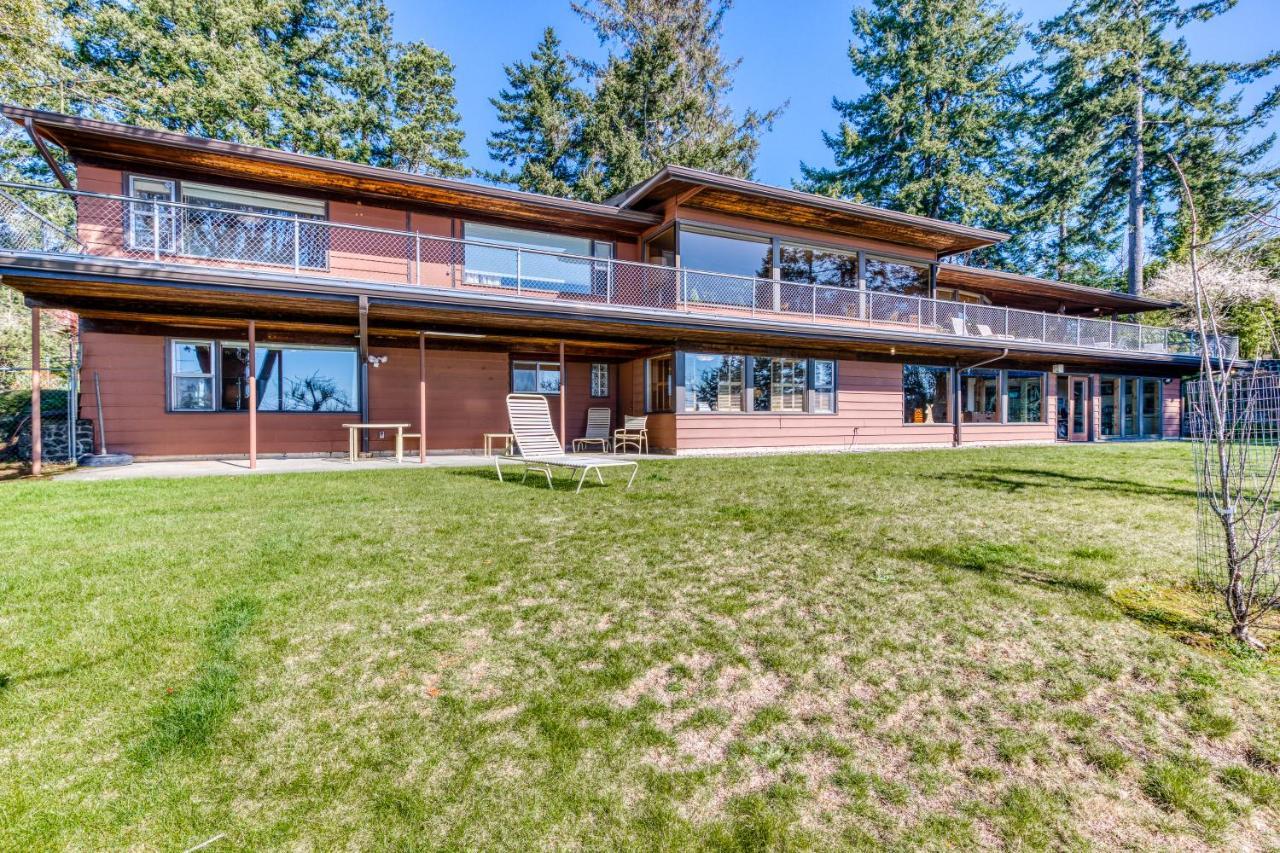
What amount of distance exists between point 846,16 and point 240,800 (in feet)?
106

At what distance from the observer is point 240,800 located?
5.65ft

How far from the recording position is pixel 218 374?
1013 centimetres

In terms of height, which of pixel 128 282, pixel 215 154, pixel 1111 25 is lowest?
pixel 128 282

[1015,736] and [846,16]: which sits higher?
[846,16]

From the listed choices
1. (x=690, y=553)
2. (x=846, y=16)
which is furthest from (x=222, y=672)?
(x=846, y=16)

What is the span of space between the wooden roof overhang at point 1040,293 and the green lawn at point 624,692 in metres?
14.0

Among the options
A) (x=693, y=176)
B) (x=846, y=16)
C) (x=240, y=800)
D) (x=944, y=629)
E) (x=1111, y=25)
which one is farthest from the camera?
(x=846, y=16)

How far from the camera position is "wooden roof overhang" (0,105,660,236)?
8328 millimetres

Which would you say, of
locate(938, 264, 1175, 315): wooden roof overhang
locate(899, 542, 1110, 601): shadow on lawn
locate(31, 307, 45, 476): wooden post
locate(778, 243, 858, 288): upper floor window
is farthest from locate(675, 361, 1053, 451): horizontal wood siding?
locate(31, 307, 45, 476): wooden post

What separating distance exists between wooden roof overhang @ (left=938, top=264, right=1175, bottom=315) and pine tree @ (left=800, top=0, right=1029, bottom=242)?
585cm

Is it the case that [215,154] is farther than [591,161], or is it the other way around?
[591,161]

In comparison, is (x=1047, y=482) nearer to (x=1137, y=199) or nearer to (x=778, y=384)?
(x=778, y=384)

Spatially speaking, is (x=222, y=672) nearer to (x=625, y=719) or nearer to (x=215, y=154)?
(x=625, y=719)

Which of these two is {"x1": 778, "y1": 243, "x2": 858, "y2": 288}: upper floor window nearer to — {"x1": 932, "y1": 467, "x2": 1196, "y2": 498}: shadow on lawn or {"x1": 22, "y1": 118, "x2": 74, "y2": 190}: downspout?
{"x1": 932, "y1": 467, "x2": 1196, "y2": 498}: shadow on lawn
